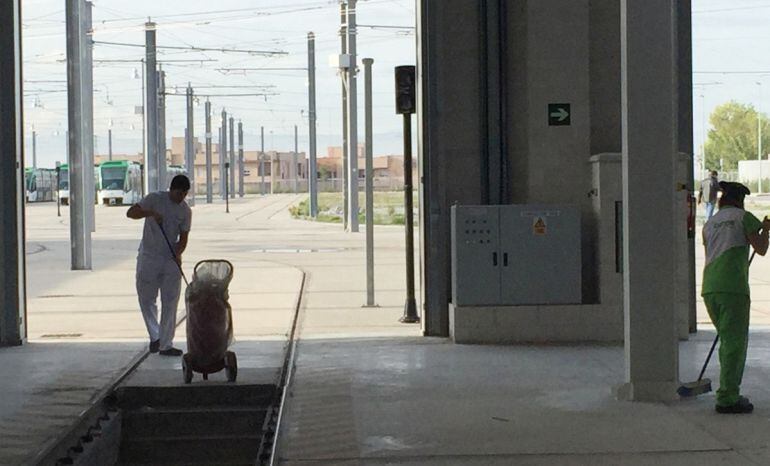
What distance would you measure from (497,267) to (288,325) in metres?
3.45

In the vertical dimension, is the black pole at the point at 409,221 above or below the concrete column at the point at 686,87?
below

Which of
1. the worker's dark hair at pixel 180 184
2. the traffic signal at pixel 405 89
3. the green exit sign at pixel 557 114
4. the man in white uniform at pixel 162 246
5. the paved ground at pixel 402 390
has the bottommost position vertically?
the paved ground at pixel 402 390

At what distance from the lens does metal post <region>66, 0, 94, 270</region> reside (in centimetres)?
2664

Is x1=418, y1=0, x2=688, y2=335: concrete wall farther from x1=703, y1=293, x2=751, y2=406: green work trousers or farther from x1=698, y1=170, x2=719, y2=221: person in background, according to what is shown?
x1=703, y1=293, x2=751, y2=406: green work trousers

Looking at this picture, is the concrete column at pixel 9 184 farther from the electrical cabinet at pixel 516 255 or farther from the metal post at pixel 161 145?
the metal post at pixel 161 145

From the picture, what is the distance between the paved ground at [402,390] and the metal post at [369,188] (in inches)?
15.6

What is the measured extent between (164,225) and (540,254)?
387 centimetres

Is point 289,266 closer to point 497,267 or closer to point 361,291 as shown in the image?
point 361,291

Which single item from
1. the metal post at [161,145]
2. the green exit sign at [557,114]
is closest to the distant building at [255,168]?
the metal post at [161,145]

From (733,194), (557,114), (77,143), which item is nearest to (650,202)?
(733,194)

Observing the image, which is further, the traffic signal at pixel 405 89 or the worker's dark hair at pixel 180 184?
the traffic signal at pixel 405 89

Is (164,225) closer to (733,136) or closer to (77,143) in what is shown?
(77,143)

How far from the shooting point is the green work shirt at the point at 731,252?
9523 mm

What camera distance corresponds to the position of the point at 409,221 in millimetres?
15930
